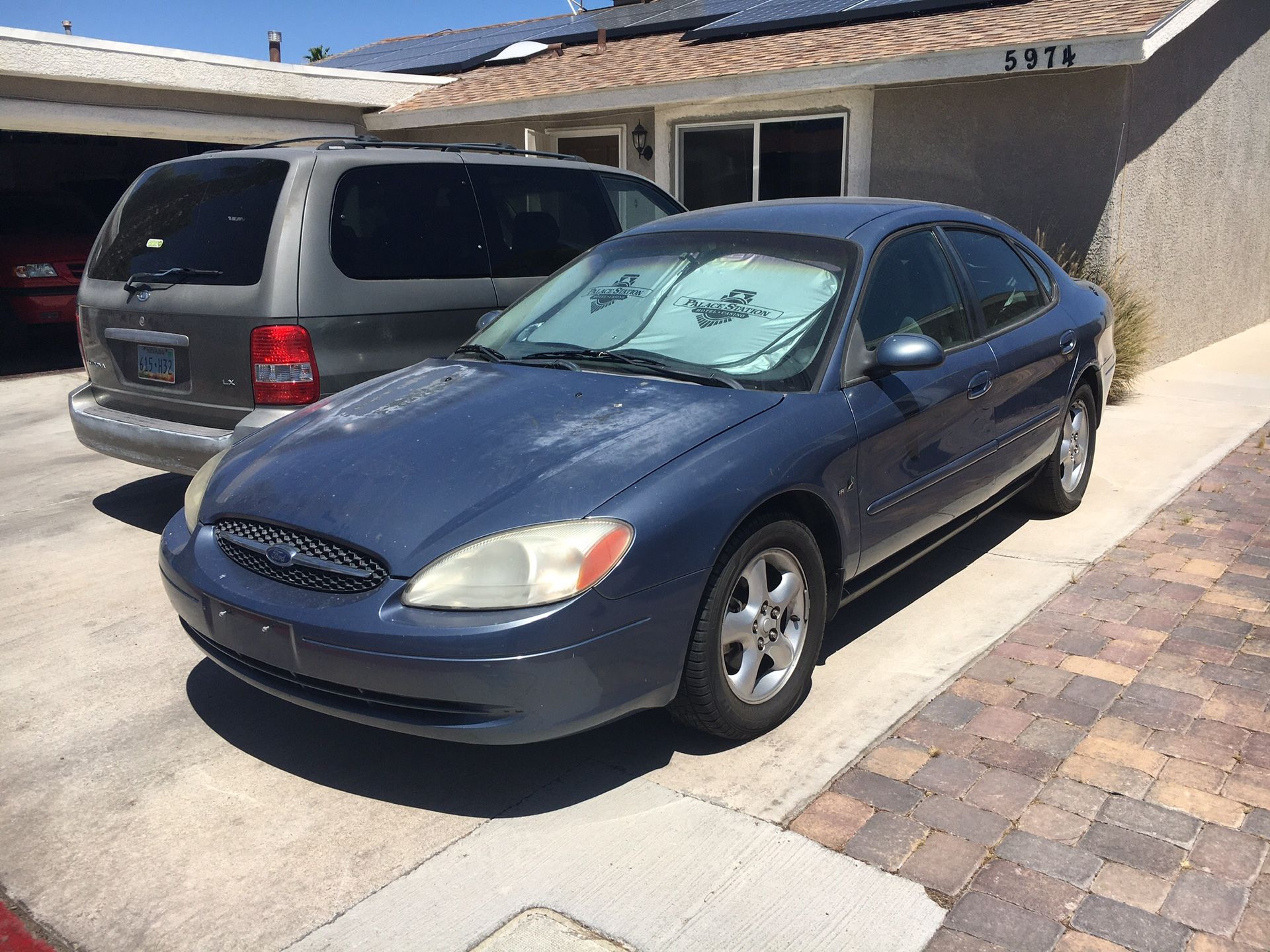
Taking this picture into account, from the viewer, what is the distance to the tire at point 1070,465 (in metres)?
5.56

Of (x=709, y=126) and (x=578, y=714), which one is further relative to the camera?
(x=709, y=126)

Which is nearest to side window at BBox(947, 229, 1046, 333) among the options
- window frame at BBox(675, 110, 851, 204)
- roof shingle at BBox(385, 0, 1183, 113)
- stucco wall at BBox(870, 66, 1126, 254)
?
roof shingle at BBox(385, 0, 1183, 113)

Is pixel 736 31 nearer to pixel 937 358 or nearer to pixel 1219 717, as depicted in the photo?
pixel 937 358

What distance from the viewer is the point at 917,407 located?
A: 406 centimetres

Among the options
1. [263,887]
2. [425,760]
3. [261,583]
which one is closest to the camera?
[263,887]

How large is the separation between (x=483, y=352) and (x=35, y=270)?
9.24 m

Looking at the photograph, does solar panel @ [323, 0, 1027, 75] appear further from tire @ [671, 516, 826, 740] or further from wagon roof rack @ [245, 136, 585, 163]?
tire @ [671, 516, 826, 740]

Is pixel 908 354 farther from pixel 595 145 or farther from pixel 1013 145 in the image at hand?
pixel 595 145

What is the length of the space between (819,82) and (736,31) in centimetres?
281

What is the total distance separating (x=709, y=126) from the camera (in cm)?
1167

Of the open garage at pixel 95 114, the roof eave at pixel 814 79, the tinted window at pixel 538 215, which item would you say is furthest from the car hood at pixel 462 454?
the open garage at pixel 95 114

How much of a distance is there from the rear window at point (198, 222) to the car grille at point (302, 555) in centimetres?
187

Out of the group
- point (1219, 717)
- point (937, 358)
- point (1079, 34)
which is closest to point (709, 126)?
point (1079, 34)

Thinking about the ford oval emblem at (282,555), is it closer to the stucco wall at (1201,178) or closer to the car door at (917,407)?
the car door at (917,407)
